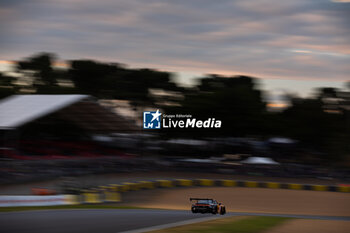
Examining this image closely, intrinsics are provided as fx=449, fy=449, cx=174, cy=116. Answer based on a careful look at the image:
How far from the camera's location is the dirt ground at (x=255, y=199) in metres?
19.6

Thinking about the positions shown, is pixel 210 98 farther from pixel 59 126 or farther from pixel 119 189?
pixel 119 189

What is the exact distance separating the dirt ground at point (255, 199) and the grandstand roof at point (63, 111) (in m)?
9.75

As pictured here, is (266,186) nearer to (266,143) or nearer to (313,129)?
(266,143)

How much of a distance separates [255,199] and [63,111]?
2026 cm

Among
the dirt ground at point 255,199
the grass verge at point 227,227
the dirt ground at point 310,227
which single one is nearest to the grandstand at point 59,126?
the dirt ground at point 255,199

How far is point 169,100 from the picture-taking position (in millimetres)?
40688

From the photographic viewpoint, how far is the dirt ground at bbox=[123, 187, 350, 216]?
19.6 meters

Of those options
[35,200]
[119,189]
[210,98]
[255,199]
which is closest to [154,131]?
[210,98]

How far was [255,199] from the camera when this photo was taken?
2231 centimetres

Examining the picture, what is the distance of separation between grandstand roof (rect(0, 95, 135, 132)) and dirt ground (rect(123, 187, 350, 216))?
975cm

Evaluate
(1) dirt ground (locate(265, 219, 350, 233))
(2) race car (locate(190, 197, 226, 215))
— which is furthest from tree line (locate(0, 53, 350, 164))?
(1) dirt ground (locate(265, 219, 350, 233))

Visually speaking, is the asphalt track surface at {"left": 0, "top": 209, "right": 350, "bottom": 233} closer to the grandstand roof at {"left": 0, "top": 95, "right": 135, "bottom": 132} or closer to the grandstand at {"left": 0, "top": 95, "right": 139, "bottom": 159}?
the grandstand roof at {"left": 0, "top": 95, "right": 135, "bottom": 132}

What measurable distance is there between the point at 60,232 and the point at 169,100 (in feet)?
99.8

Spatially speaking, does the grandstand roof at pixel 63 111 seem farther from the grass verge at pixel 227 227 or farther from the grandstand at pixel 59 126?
the grass verge at pixel 227 227
